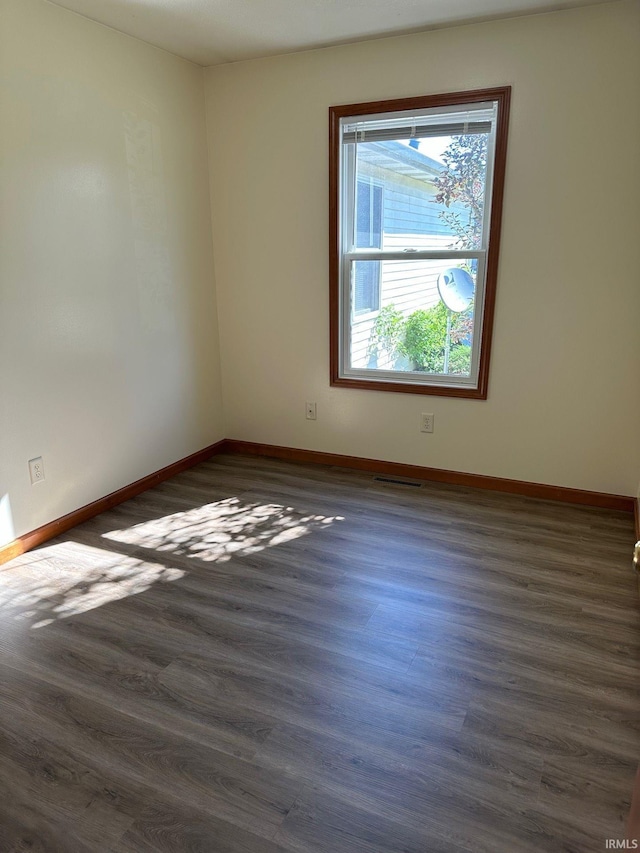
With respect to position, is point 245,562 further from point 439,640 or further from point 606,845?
point 606,845

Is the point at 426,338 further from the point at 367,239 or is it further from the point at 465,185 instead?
the point at 465,185

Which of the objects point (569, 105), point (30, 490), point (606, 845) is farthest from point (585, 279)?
point (30, 490)

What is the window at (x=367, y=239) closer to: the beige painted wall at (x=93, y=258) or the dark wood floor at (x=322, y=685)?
the beige painted wall at (x=93, y=258)

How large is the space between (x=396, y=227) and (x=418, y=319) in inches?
22.4

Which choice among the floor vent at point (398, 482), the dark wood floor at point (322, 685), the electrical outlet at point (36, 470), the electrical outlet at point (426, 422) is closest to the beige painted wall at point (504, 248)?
the electrical outlet at point (426, 422)

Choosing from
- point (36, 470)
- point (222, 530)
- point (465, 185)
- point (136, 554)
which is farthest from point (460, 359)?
point (36, 470)

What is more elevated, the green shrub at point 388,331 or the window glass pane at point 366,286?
the window glass pane at point 366,286

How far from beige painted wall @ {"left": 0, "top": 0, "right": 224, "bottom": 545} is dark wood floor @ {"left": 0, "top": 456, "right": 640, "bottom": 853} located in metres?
0.50

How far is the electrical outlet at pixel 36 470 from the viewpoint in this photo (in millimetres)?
2805

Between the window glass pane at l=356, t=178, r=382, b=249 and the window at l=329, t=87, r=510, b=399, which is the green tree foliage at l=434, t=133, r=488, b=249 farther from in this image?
the window glass pane at l=356, t=178, r=382, b=249

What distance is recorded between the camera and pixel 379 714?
182cm

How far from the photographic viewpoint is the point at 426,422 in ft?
12.0

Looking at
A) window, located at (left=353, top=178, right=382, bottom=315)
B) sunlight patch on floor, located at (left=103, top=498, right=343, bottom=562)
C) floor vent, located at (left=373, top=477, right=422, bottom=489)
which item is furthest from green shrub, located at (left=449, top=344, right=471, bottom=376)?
sunlight patch on floor, located at (left=103, top=498, right=343, bottom=562)

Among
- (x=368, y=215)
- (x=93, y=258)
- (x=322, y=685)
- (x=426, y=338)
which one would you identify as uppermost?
(x=368, y=215)
